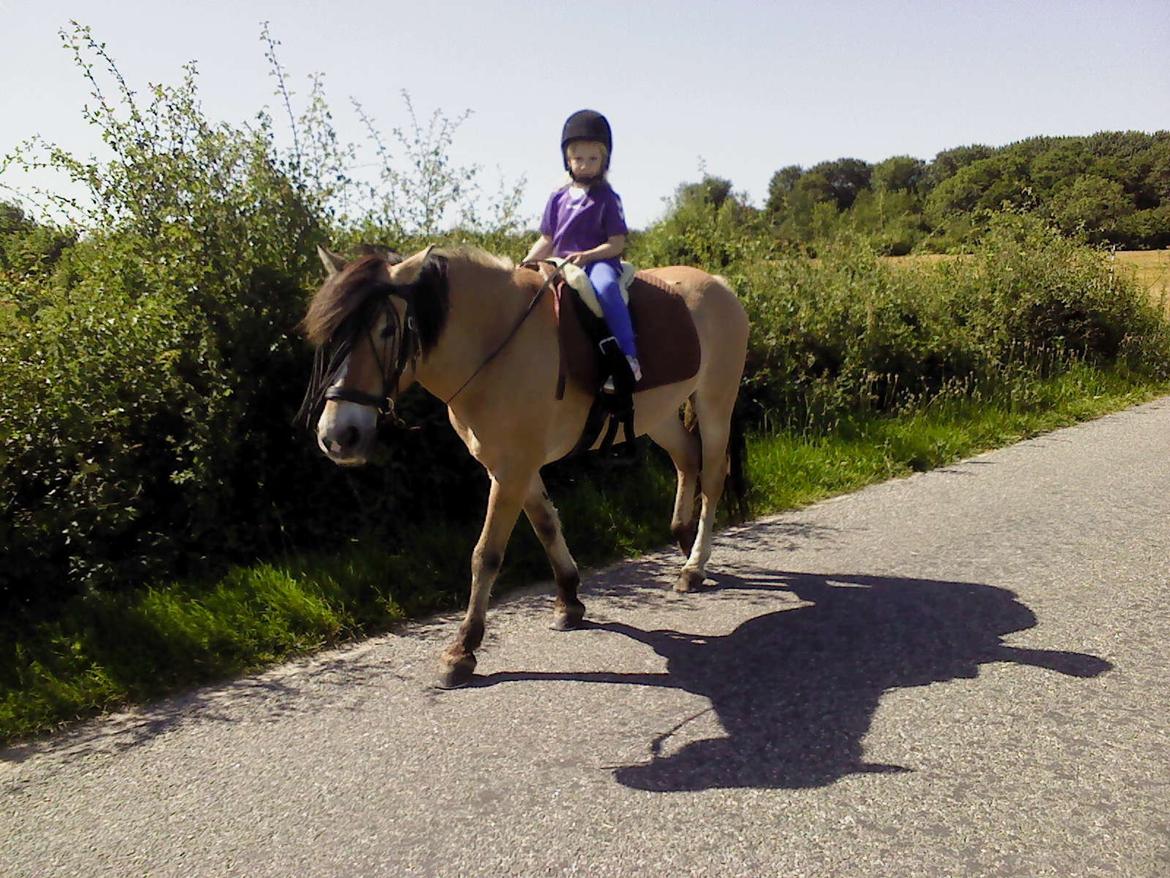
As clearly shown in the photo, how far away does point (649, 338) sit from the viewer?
4297 millimetres

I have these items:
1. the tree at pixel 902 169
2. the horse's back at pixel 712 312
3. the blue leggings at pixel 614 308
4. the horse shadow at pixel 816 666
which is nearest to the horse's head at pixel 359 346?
the blue leggings at pixel 614 308

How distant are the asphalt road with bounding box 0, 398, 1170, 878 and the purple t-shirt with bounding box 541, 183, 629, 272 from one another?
1.96 m

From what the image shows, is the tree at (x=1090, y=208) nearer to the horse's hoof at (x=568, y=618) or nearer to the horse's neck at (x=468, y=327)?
the horse's hoof at (x=568, y=618)

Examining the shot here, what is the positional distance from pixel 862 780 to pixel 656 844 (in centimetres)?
79

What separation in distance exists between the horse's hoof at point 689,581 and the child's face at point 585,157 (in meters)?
2.27

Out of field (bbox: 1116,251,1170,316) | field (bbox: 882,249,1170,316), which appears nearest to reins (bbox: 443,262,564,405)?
field (bbox: 882,249,1170,316)

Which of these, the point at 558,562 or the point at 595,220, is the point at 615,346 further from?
the point at 558,562

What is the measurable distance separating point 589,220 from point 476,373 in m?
1.08

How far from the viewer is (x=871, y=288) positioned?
9.90 metres

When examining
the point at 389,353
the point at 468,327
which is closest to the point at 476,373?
the point at 468,327

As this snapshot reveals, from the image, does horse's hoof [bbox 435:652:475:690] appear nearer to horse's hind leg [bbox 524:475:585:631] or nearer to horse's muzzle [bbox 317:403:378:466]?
horse's hind leg [bbox 524:475:585:631]

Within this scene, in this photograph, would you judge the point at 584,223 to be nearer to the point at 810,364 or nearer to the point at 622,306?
the point at 622,306

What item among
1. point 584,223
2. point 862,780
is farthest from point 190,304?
point 862,780

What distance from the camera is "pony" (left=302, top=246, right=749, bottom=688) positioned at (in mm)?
3158
